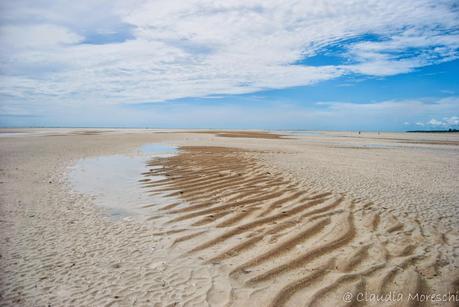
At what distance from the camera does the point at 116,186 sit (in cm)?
998

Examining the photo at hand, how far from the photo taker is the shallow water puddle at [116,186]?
7.65m

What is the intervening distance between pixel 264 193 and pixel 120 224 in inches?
169

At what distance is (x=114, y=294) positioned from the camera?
141 inches

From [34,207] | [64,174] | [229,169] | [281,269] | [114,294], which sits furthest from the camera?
[229,169]

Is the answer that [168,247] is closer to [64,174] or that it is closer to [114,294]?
[114,294]

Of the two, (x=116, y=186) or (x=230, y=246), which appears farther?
(x=116, y=186)

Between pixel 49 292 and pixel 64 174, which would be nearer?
pixel 49 292

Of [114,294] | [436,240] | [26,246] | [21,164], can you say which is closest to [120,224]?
[26,246]

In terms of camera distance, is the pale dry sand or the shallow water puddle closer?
the pale dry sand

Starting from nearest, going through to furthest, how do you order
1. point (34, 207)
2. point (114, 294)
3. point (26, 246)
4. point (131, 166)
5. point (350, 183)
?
point (114, 294), point (26, 246), point (34, 207), point (350, 183), point (131, 166)

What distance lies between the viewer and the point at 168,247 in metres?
5.09

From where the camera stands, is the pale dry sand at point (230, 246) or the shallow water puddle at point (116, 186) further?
the shallow water puddle at point (116, 186)

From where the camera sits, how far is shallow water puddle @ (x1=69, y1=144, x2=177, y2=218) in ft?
25.1

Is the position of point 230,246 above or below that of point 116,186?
below
